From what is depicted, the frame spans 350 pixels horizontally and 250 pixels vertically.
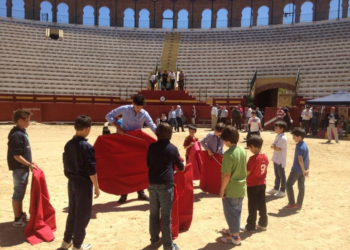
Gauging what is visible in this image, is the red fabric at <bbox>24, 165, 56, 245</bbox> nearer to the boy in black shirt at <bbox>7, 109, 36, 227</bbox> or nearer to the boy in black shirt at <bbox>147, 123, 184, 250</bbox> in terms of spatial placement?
the boy in black shirt at <bbox>7, 109, 36, 227</bbox>

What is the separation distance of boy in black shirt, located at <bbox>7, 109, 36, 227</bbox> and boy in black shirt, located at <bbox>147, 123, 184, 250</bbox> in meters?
1.55

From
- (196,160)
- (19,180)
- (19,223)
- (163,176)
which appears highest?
(163,176)

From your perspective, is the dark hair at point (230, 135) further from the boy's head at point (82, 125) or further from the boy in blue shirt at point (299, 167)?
the boy in blue shirt at point (299, 167)

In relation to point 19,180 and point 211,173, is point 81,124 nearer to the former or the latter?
point 19,180

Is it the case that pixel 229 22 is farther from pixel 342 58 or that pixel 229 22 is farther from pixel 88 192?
pixel 88 192

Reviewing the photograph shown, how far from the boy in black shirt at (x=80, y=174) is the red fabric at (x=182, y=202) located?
1.02 metres

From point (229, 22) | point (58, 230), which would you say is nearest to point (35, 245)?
point (58, 230)

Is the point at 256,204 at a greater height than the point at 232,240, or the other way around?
the point at 256,204

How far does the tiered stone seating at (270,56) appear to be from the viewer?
2316 centimetres

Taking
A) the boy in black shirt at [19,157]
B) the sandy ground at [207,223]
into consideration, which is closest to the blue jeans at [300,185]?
the sandy ground at [207,223]

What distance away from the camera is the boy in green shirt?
3.80 metres

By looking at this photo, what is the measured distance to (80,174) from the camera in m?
3.55

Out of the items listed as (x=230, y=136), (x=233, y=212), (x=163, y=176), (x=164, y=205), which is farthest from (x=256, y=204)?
(x=163, y=176)

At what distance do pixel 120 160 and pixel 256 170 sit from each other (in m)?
2.19
